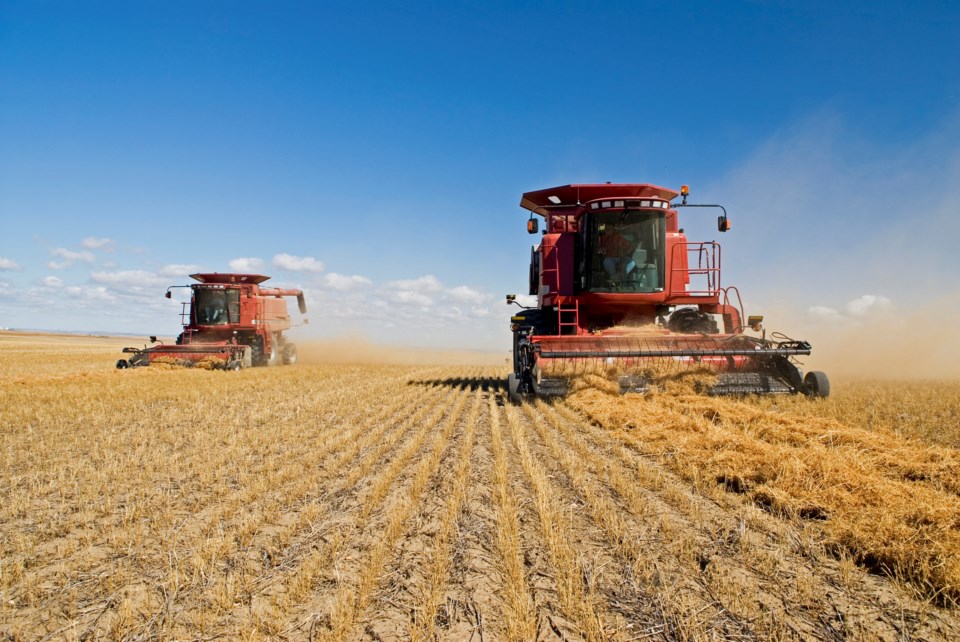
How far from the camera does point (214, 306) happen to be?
58.3 feet

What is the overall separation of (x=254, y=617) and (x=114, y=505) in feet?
7.59

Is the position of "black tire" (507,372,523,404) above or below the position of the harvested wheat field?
above

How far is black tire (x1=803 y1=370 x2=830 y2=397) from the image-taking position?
7.93 m

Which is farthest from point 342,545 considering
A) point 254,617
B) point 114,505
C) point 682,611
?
point 114,505

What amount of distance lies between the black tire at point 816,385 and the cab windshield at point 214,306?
16.8m

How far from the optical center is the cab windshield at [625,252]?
9367 mm

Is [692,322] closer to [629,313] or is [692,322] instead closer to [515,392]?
[629,313]

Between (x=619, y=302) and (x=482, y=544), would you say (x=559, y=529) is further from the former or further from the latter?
(x=619, y=302)

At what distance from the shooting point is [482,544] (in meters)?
2.93

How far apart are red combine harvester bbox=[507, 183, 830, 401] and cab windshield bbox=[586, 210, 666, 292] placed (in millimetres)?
18

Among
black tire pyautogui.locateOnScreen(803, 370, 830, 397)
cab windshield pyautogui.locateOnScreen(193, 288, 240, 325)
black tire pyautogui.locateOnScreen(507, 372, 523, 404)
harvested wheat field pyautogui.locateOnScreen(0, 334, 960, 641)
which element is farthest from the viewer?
cab windshield pyautogui.locateOnScreen(193, 288, 240, 325)

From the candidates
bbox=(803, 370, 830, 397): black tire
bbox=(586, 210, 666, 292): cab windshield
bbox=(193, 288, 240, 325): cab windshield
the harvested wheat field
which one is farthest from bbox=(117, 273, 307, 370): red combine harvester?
bbox=(803, 370, 830, 397): black tire

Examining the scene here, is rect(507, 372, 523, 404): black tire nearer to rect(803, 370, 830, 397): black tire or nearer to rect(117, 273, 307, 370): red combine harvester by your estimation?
rect(803, 370, 830, 397): black tire

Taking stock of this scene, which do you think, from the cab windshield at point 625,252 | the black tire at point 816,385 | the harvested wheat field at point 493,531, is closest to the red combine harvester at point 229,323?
the harvested wheat field at point 493,531
